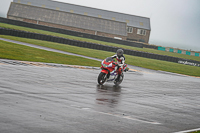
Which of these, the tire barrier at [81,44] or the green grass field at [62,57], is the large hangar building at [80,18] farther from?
the green grass field at [62,57]

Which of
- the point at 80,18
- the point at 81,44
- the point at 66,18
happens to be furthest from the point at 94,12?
the point at 81,44

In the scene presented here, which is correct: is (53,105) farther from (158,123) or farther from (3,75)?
(3,75)

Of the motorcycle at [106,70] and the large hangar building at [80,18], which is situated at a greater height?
the large hangar building at [80,18]

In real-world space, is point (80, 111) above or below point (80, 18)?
below

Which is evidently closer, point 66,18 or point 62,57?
point 62,57

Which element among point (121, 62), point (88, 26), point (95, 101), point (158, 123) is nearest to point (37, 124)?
point (158, 123)

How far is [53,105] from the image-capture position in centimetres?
896

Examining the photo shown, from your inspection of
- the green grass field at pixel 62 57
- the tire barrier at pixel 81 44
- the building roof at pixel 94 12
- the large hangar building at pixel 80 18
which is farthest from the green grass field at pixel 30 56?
the building roof at pixel 94 12

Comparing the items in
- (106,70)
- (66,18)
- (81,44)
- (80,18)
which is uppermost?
(80,18)

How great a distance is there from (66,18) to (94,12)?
1139 centimetres

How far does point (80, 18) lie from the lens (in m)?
85.1

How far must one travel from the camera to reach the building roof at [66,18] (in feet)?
263

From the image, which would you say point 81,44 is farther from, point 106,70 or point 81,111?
point 81,111

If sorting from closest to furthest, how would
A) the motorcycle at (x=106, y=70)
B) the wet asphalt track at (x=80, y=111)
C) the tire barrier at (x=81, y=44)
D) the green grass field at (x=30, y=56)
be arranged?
the wet asphalt track at (x=80, y=111), the motorcycle at (x=106, y=70), the green grass field at (x=30, y=56), the tire barrier at (x=81, y=44)
